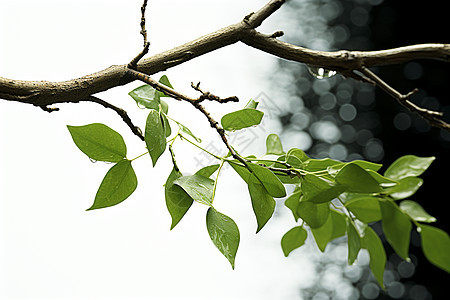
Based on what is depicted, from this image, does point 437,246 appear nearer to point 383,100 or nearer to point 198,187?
point 198,187

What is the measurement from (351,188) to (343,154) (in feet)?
2.92

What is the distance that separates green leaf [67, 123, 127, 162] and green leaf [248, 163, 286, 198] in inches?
2.5

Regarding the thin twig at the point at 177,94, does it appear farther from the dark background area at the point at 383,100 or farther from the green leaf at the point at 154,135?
the dark background area at the point at 383,100

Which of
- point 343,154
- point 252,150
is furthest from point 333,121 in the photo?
point 252,150

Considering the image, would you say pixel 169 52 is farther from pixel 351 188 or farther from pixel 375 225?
pixel 375 225

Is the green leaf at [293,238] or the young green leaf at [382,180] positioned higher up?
the young green leaf at [382,180]

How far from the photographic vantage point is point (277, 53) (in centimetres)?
25

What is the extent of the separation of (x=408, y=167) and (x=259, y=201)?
0.09 meters

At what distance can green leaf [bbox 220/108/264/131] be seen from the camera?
25 centimetres

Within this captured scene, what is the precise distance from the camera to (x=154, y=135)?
23cm

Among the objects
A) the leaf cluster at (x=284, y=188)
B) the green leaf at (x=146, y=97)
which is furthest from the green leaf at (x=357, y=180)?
the green leaf at (x=146, y=97)

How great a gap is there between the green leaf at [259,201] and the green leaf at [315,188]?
20 mm

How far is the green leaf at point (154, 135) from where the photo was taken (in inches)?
8.8

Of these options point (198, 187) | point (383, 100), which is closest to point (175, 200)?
point (198, 187)
